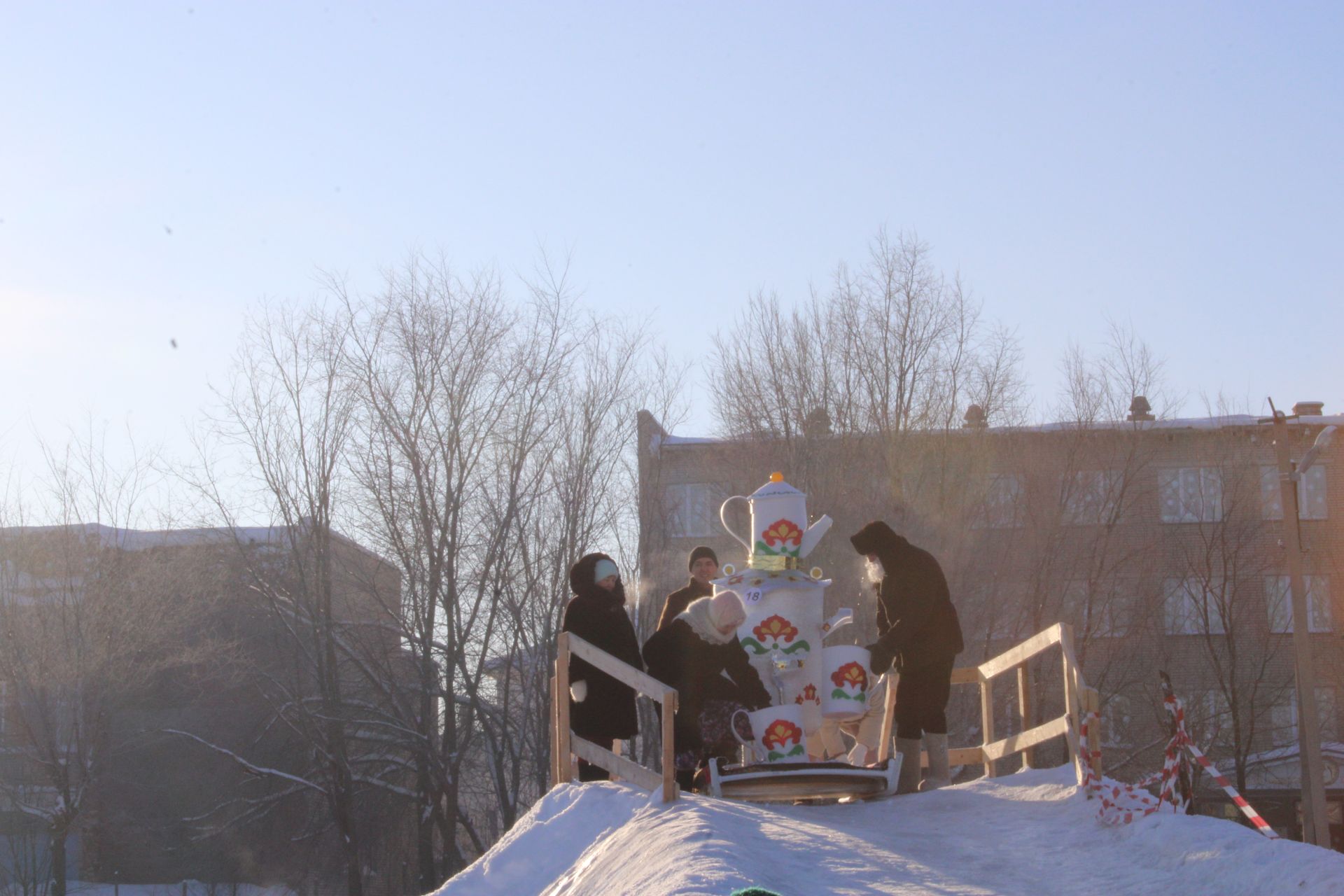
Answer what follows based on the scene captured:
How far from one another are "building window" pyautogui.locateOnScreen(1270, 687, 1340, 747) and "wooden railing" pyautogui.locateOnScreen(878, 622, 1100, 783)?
2235 centimetres

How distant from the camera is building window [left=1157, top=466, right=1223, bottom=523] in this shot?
3048cm

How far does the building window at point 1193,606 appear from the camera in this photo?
1174 inches

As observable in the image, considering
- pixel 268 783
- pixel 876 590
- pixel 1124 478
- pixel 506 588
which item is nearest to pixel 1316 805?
pixel 1124 478

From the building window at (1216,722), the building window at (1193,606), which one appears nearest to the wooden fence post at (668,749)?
the building window at (1216,722)

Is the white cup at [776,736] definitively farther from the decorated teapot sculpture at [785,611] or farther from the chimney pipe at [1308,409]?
the chimney pipe at [1308,409]

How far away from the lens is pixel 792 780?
26.8 feet

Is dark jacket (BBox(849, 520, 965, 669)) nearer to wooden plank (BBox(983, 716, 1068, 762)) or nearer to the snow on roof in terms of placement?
wooden plank (BBox(983, 716, 1068, 762))

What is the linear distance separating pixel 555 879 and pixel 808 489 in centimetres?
2051

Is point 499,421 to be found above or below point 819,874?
above

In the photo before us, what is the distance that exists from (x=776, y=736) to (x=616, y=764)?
1.04m

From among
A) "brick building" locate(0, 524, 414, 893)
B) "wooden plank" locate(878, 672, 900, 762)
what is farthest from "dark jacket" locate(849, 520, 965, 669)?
"brick building" locate(0, 524, 414, 893)

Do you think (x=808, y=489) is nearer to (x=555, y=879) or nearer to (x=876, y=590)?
(x=876, y=590)

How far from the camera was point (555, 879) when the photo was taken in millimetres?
7473

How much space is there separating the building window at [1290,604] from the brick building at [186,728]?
19.2 m
